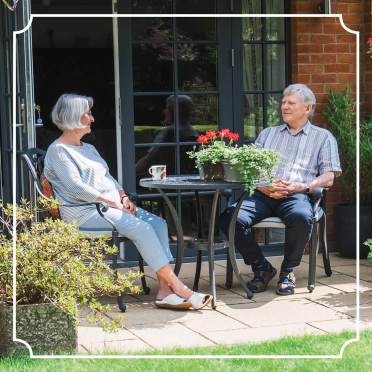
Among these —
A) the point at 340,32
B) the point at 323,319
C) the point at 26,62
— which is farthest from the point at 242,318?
the point at 340,32

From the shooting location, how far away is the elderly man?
5195mm

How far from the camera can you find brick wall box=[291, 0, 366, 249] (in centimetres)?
637

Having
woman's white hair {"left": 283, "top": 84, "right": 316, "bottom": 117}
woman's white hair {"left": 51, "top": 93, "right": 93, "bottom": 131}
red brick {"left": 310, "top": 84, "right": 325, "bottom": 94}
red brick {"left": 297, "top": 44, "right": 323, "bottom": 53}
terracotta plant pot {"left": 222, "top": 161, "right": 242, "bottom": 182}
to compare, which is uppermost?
red brick {"left": 297, "top": 44, "right": 323, "bottom": 53}

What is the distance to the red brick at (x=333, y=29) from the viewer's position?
6426 millimetres

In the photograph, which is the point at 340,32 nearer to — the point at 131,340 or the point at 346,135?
the point at 346,135

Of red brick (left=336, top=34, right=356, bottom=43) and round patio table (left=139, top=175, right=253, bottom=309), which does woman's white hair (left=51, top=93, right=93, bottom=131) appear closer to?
round patio table (left=139, top=175, right=253, bottom=309)

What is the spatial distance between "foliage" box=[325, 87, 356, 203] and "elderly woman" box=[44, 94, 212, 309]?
181cm

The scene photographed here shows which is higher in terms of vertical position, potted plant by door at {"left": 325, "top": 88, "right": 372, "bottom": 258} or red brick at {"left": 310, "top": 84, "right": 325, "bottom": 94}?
red brick at {"left": 310, "top": 84, "right": 325, "bottom": 94}

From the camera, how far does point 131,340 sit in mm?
4137

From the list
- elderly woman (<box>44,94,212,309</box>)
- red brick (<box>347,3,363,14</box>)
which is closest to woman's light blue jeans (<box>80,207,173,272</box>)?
elderly woman (<box>44,94,212,309</box>)

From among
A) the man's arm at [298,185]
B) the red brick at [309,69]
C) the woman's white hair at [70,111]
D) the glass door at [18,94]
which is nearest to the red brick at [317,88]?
the red brick at [309,69]

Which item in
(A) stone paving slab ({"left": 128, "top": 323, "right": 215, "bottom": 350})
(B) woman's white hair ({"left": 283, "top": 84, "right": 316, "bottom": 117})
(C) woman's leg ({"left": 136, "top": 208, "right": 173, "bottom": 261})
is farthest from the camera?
(B) woman's white hair ({"left": 283, "top": 84, "right": 316, "bottom": 117})

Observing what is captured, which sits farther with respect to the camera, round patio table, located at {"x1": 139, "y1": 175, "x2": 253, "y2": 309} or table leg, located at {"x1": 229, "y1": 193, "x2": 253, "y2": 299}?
table leg, located at {"x1": 229, "y1": 193, "x2": 253, "y2": 299}

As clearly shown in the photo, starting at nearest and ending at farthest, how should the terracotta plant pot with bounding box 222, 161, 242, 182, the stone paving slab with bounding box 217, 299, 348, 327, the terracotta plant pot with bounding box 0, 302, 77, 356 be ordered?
the terracotta plant pot with bounding box 0, 302, 77, 356, the stone paving slab with bounding box 217, 299, 348, 327, the terracotta plant pot with bounding box 222, 161, 242, 182
